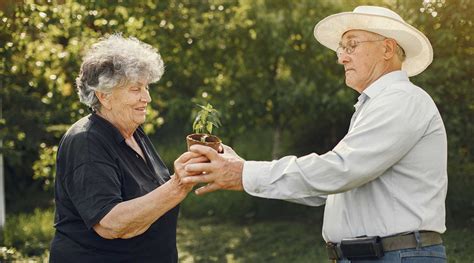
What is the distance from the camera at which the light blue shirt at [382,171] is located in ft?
10.2

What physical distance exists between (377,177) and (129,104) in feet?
4.07

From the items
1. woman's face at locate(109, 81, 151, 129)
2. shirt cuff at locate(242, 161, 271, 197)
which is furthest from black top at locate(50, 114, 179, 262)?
shirt cuff at locate(242, 161, 271, 197)

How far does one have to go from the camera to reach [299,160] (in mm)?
3137

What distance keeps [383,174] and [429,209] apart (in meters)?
0.24

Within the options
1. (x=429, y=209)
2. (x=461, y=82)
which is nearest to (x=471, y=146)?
(x=461, y=82)

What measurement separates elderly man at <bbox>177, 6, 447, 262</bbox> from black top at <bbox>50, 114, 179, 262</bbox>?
0.35 metres

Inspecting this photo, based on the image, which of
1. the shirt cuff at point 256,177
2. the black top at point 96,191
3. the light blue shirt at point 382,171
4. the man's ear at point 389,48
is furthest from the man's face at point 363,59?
the black top at point 96,191

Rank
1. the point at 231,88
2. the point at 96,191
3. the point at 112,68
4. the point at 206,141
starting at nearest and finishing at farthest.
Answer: the point at 96,191, the point at 206,141, the point at 112,68, the point at 231,88

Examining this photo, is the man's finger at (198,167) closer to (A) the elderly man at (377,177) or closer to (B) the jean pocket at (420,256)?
(A) the elderly man at (377,177)

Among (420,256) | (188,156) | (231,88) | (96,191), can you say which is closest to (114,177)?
(96,191)

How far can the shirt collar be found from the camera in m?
3.32

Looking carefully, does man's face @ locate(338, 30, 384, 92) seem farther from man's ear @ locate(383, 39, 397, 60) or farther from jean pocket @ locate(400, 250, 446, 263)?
jean pocket @ locate(400, 250, 446, 263)

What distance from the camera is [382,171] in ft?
10.2

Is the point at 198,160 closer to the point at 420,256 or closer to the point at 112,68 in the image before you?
the point at 112,68
